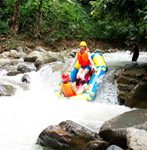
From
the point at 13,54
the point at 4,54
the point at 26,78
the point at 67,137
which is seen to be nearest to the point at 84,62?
the point at 26,78

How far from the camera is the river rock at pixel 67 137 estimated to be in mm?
6578

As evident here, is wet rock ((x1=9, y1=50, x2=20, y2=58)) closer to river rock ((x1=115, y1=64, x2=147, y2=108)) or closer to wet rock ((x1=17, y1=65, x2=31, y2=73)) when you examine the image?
wet rock ((x1=17, y1=65, x2=31, y2=73))

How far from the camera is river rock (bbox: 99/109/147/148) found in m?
6.36

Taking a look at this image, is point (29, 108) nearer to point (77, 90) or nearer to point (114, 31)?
point (77, 90)

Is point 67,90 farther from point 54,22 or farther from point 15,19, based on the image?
point 54,22

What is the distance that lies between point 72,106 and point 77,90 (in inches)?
43.1

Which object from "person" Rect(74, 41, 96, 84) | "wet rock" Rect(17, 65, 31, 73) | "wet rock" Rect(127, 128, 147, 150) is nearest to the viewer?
"wet rock" Rect(127, 128, 147, 150)

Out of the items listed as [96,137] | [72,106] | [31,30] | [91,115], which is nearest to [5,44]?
[31,30]

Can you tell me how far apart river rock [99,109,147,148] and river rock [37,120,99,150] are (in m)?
0.23

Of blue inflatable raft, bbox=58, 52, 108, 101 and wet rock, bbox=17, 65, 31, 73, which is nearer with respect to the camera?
blue inflatable raft, bbox=58, 52, 108, 101

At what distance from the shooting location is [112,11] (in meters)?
11.6

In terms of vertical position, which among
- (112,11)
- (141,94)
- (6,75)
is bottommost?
(6,75)

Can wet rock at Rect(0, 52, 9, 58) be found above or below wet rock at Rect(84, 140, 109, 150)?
below

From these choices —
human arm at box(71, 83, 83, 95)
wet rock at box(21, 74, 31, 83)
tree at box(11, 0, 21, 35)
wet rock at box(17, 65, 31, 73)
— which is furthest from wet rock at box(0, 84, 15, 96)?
tree at box(11, 0, 21, 35)
